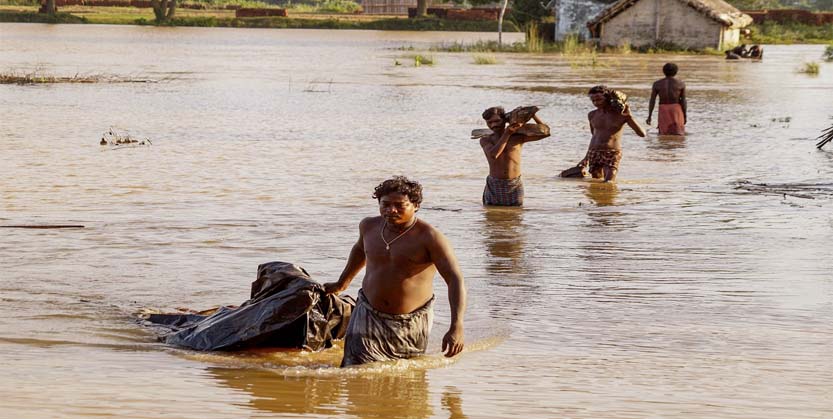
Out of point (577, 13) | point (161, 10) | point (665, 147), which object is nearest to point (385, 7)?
point (161, 10)

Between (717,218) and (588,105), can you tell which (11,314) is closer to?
(717,218)

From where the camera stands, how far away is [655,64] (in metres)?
38.2

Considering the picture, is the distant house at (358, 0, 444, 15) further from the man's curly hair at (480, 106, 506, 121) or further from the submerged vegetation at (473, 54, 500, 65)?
the man's curly hair at (480, 106, 506, 121)

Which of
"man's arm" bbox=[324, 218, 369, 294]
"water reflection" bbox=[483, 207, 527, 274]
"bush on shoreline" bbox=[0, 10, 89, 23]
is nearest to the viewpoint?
"man's arm" bbox=[324, 218, 369, 294]

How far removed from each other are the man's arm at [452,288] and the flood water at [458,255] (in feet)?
0.83

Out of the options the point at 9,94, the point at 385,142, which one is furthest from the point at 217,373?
the point at 9,94

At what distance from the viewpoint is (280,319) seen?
6.23 meters

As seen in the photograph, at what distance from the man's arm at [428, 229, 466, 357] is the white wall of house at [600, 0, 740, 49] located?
4060cm

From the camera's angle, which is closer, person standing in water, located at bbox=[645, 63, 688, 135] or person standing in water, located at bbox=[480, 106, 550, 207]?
person standing in water, located at bbox=[480, 106, 550, 207]

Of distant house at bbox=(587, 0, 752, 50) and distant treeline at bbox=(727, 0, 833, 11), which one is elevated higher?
distant treeline at bbox=(727, 0, 833, 11)

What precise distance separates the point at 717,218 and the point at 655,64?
28.2 metres

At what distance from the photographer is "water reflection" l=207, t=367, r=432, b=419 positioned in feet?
17.5

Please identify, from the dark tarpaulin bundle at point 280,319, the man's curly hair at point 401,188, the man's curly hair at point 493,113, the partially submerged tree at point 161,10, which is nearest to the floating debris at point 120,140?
the man's curly hair at point 493,113

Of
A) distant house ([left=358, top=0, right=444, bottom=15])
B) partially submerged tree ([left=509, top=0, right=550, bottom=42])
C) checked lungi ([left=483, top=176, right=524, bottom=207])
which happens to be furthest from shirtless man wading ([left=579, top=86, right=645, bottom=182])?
distant house ([left=358, top=0, right=444, bottom=15])
